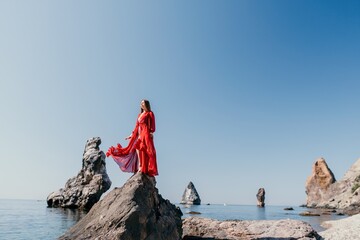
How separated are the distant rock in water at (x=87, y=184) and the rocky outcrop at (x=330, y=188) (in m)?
80.0

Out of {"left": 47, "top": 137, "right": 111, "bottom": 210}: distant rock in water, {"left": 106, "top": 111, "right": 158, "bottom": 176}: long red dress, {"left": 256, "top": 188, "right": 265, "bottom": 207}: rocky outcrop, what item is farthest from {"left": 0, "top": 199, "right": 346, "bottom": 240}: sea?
{"left": 256, "top": 188, "right": 265, "bottom": 207}: rocky outcrop

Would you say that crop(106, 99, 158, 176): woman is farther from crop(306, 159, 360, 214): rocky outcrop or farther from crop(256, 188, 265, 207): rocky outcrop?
crop(256, 188, 265, 207): rocky outcrop

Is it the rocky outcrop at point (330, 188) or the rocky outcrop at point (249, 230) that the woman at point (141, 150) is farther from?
the rocky outcrop at point (330, 188)

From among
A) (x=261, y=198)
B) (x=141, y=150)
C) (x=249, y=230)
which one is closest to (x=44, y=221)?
(x=249, y=230)

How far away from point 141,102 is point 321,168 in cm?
15191

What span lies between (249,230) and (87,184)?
57.9 metres

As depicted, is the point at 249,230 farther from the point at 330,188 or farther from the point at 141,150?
the point at 330,188

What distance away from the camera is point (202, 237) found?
587 inches

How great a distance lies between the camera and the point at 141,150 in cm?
1168

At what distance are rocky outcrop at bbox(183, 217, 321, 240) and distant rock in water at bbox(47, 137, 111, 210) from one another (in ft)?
166

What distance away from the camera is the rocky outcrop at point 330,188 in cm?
10801

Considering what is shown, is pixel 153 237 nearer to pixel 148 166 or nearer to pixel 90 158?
pixel 148 166

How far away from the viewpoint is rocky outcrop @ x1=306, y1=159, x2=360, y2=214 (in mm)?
108006

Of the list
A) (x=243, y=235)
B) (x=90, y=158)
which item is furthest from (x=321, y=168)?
(x=243, y=235)
